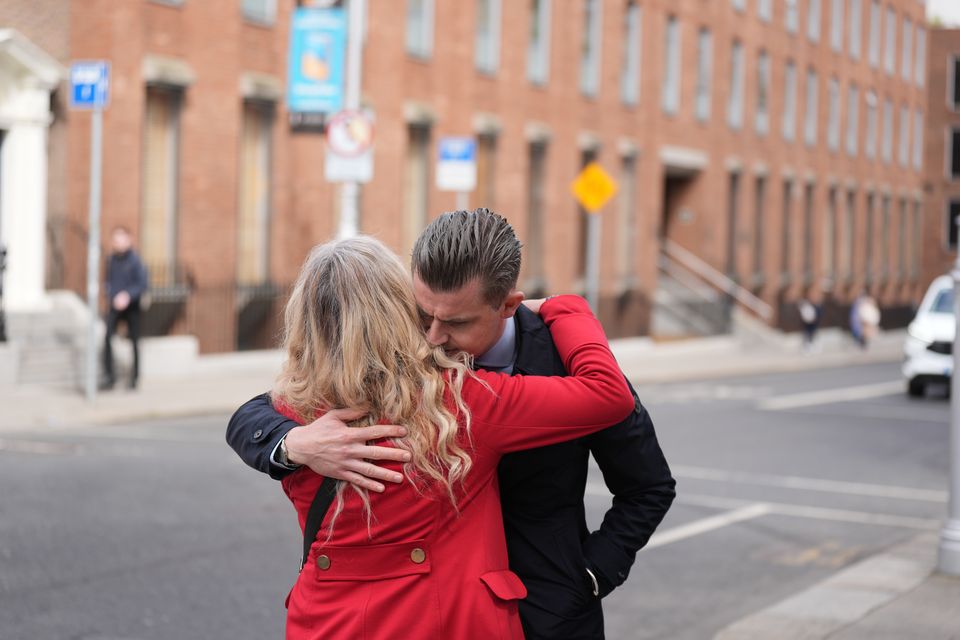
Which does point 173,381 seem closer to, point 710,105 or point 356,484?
point 356,484

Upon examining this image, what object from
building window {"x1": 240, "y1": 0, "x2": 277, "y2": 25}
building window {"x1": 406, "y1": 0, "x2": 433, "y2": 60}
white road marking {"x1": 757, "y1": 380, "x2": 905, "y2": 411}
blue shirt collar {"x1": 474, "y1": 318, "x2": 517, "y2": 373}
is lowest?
white road marking {"x1": 757, "y1": 380, "x2": 905, "y2": 411}

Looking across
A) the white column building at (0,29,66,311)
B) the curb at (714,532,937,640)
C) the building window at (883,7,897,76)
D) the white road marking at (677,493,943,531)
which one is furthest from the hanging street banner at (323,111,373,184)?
the building window at (883,7,897,76)

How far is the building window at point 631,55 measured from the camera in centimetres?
3525

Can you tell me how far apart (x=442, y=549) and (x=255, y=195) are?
20.9m

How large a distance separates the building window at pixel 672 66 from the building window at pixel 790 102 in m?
9.09

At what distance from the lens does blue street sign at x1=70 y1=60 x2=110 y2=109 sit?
49.8 ft

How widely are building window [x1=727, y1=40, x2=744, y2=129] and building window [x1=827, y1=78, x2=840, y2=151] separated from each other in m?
9.18

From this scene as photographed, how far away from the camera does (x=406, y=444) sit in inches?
105

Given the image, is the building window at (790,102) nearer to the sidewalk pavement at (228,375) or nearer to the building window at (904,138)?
the sidewalk pavement at (228,375)

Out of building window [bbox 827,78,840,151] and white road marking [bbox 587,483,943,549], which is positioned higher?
building window [bbox 827,78,840,151]

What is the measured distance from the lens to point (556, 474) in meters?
2.93

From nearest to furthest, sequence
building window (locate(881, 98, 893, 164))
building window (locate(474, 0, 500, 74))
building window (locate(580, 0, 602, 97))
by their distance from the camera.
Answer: building window (locate(474, 0, 500, 74)) < building window (locate(580, 0, 602, 97)) < building window (locate(881, 98, 893, 164))

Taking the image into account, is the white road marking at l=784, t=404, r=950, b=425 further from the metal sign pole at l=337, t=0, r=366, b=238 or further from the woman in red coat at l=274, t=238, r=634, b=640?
the woman in red coat at l=274, t=238, r=634, b=640

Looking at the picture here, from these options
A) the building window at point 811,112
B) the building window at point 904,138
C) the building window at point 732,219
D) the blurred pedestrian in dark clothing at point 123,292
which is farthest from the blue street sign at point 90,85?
the building window at point 904,138
